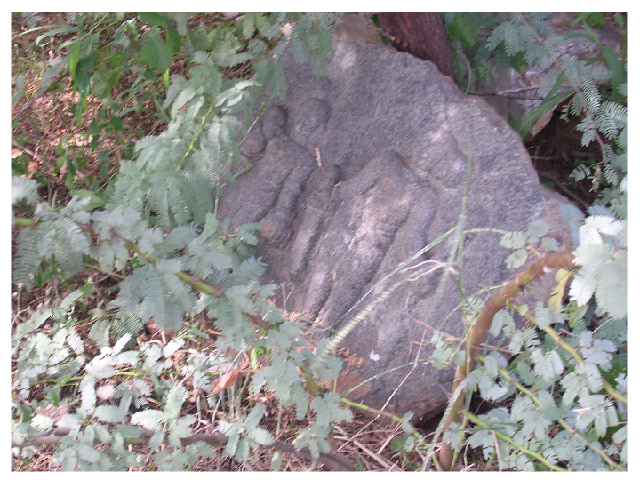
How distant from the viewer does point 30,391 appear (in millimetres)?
2143

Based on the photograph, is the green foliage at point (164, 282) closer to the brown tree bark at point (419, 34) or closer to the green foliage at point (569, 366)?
the brown tree bark at point (419, 34)

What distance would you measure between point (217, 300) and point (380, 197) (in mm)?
833

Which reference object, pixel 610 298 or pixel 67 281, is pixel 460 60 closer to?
pixel 610 298

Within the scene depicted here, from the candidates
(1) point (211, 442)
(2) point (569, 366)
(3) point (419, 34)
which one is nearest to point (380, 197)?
(3) point (419, 34)

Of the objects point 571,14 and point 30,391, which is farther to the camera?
point 571,14

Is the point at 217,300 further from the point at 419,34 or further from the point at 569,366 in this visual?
the point at 419,34

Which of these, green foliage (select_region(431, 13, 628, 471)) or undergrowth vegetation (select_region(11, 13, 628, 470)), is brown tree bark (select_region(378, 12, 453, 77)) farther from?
green foliage (select_region(431, 13, 628, 471))

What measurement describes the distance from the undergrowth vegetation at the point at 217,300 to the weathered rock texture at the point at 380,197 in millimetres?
108

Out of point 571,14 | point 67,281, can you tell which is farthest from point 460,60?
point 67,281

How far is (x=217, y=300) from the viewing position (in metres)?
1.43

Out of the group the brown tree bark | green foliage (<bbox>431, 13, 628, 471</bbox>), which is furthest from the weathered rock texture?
green foliage (<bbox>431, 13, 628, 471</bbox>)

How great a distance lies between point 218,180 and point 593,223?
1.33m

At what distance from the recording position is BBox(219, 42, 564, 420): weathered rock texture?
6.12ft

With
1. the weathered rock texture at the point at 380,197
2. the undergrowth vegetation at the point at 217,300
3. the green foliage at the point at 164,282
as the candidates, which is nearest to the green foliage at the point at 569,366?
the undergrowth vegetation at the point at 217,300
